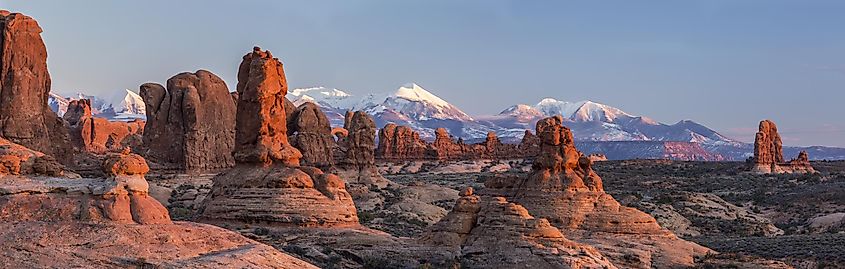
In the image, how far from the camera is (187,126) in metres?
53.2

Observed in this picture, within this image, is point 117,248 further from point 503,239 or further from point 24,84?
point 24,84

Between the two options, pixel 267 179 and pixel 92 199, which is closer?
pixel 92 199

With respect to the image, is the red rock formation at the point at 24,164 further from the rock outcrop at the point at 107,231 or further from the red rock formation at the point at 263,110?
the red rock formation at the point at 263,110

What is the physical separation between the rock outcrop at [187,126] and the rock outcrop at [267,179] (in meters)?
19.7

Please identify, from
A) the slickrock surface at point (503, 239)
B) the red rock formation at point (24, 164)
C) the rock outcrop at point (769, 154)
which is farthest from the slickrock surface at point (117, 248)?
the rock outcrop at point (769, 154)

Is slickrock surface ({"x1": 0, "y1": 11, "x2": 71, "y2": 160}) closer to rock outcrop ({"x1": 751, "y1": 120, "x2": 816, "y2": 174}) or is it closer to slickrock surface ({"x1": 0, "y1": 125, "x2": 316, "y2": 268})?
slickrock surface ({"x1": 0, "y1": 125, "x2": 316, "y2": 268})

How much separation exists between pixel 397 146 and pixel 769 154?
125 ft

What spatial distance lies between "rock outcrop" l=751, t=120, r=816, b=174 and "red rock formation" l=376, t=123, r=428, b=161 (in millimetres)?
33804

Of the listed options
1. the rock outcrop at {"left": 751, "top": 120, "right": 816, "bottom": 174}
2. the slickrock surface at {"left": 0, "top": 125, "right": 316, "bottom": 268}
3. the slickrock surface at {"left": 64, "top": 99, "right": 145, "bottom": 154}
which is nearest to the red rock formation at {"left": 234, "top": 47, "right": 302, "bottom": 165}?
the slickrock surface at {"left": 0, "top": 125, "right": 316, "bottom": 268}

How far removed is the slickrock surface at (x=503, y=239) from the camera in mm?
22609

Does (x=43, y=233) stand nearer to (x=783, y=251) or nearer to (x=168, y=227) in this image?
(x=168, y=227)

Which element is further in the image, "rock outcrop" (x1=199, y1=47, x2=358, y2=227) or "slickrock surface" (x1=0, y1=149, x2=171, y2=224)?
"rock outcrop" (x1=199, y1=47, x2=358, y2=227)

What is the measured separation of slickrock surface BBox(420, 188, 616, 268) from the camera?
22.6 metres

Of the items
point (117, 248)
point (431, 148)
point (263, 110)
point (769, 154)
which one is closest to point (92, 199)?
point (117, 248)
